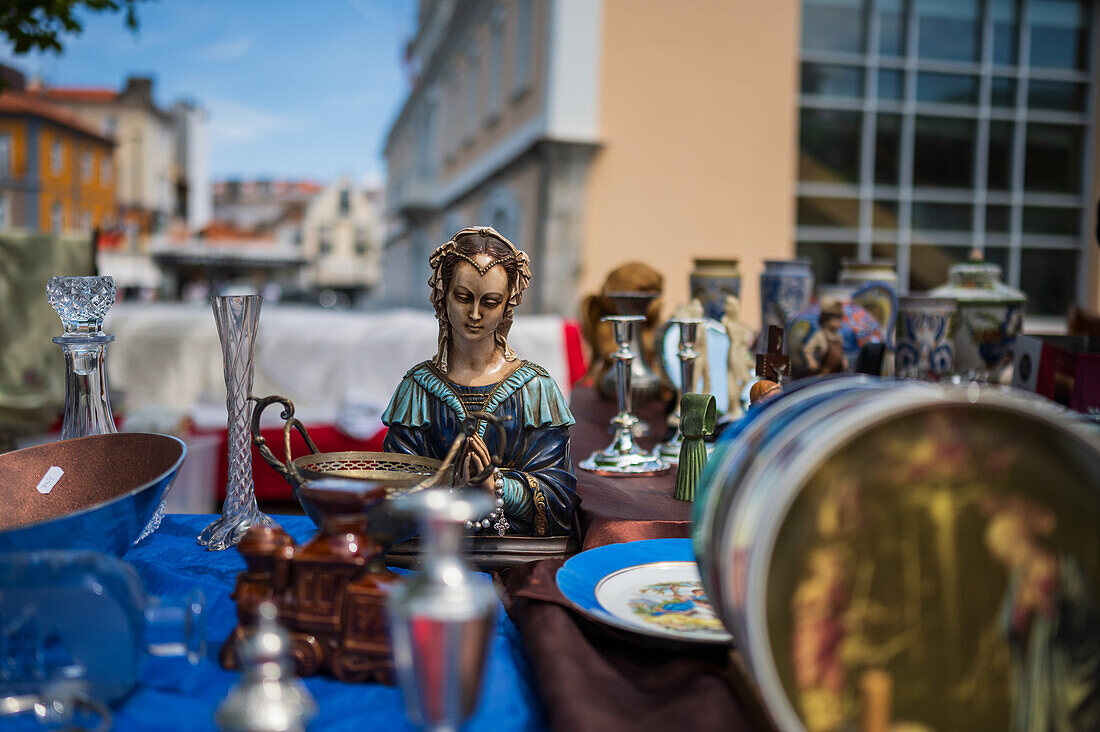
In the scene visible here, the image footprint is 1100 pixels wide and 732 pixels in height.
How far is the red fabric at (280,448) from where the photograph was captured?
3980 mm

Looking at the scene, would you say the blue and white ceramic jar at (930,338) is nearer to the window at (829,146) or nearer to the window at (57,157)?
the window at (829,146)

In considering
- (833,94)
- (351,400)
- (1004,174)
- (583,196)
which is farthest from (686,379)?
(1004,174)

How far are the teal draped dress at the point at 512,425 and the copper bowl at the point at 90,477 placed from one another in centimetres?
36

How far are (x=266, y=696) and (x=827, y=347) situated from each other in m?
1.54

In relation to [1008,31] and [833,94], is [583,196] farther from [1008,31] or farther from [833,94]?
[1008,31]

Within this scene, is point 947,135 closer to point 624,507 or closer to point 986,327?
point 986,327

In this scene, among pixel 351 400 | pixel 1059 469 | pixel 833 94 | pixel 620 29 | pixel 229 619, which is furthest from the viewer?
pixel 833 94

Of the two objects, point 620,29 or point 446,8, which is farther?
point 446,8

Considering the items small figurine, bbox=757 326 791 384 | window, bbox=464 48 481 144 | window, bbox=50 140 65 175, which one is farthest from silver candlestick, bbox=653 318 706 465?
window, bbox=50 140 65 175

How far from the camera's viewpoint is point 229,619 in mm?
1118

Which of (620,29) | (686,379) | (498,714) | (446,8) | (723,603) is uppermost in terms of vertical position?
(446,8)

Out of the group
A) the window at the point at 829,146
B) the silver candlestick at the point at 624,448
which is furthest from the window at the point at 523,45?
the silver candlestick at the point at 624,448

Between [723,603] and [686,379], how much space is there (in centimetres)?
112

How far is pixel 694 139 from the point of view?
6.79 metres
